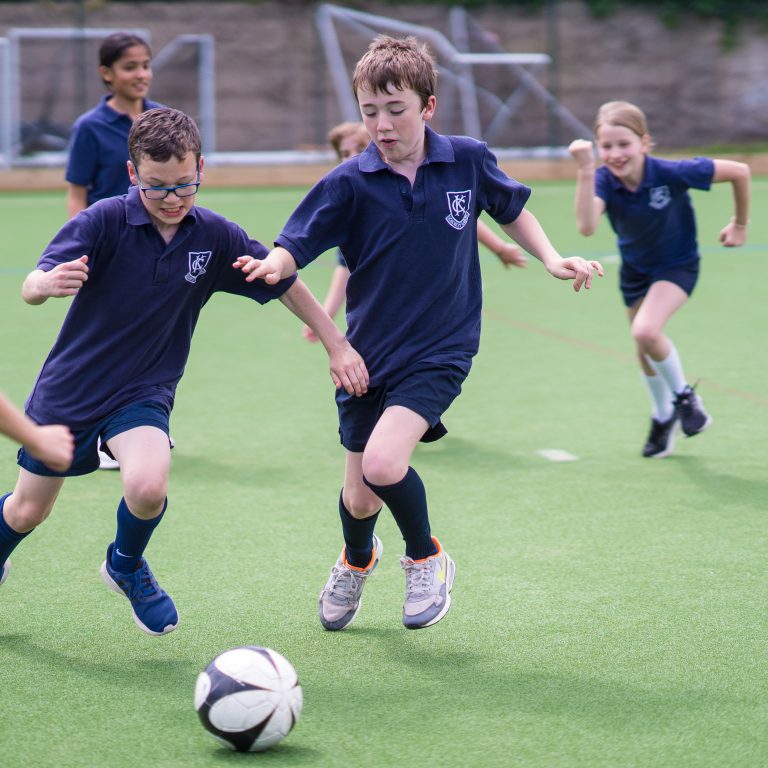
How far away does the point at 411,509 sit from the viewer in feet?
12.5

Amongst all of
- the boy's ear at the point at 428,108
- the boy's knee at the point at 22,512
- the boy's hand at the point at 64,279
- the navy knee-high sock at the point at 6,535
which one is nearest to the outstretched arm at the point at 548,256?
the boy's ear at the point at 428,108

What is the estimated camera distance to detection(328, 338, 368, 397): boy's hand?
3.84m

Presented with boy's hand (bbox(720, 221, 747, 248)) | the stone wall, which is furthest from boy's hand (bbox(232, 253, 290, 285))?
the stone wall

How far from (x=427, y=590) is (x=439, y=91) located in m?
19.7

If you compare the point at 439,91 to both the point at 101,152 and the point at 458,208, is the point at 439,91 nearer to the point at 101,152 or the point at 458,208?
the point at 101,152

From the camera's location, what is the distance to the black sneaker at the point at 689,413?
6.14m

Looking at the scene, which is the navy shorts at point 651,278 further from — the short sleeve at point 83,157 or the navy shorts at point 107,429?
the navy shorts at point 107,429

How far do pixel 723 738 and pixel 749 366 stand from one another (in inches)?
199

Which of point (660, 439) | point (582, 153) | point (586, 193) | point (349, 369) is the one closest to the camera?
point (349, 369)

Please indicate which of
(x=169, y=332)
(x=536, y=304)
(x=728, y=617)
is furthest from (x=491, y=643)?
(x=536, y=304)

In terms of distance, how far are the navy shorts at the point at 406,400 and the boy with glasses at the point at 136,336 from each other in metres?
0.10

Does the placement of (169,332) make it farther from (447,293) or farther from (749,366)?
(749,366)

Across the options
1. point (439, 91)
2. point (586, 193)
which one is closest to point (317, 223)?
point (586, 193)

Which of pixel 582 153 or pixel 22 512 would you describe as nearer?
pixel 22 512
